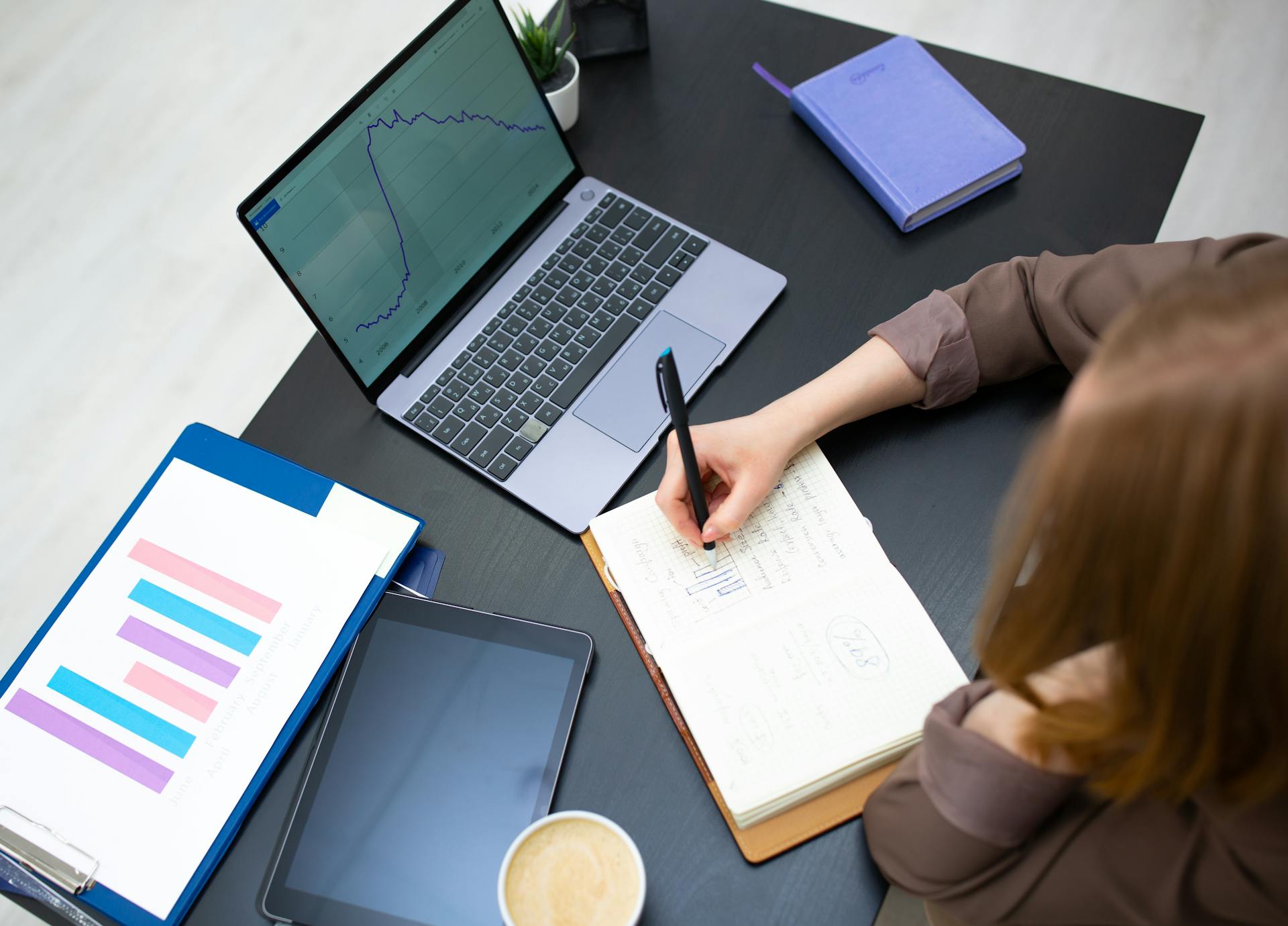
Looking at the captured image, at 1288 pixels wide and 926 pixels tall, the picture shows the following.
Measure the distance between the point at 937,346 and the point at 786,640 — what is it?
0.31 metres

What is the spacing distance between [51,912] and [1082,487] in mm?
796

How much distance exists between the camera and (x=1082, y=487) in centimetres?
47

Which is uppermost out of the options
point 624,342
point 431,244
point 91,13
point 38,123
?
point 91,13

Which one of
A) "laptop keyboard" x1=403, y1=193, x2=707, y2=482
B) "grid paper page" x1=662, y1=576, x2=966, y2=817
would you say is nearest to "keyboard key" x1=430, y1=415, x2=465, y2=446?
"laptop keyboard" x1=403, y1=193, x2=707, y2=482

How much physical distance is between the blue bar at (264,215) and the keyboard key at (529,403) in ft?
0.89

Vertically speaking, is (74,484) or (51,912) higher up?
(74,484)

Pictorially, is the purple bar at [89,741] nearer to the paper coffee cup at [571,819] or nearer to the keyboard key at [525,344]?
the paper coffee cup at [571,819]

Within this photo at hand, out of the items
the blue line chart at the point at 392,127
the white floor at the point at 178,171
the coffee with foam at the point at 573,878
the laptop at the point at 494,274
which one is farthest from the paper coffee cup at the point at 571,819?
the white floor at the point at 178,171

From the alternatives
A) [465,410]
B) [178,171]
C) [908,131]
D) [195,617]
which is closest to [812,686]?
[465,410]

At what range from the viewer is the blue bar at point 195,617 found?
783 mm

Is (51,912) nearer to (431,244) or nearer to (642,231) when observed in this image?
(431,244)

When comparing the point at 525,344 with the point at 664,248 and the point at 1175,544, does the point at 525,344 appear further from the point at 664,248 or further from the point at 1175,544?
the point at 1175,544

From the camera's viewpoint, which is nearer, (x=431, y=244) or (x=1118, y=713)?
(x=1118, y=713)

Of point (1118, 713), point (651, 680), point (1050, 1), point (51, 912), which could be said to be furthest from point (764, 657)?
point (1050, 1)
